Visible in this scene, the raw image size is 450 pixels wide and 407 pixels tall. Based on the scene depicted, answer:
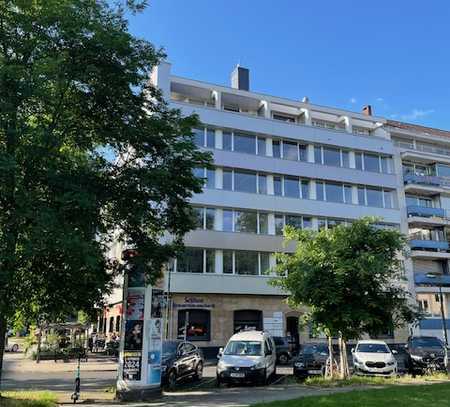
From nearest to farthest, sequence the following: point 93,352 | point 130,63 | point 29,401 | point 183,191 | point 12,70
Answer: point 12,70 < point 29,401 < point 130,63 < point 183,191 < point 93,352

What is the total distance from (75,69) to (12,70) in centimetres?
170

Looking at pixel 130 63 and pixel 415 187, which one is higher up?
pixel 415 187

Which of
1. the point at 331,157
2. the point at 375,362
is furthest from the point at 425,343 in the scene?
the point at 331,157

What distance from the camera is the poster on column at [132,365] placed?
15.1 meters

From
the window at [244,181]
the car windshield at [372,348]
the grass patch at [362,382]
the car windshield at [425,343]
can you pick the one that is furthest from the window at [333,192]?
the grass patch at [362,382]

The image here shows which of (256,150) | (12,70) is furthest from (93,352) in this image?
(12,70)

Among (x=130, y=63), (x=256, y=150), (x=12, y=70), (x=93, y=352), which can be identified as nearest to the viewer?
(x=12, y=70)

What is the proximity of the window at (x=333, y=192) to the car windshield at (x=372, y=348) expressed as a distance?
20069 mm

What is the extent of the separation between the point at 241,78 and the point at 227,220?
15389mm

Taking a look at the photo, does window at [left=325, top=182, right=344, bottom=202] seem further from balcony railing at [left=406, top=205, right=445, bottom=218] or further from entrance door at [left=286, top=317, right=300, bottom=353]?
entrance door at [left=286, top=317, right=300, bottom=353]

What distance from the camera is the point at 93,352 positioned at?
4406 centimetres

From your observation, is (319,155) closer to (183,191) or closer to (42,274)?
(183,191)

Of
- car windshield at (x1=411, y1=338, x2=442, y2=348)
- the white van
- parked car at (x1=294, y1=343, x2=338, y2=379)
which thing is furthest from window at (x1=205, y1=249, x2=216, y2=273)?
the white van

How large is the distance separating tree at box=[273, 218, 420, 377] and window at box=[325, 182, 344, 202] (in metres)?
23.1
